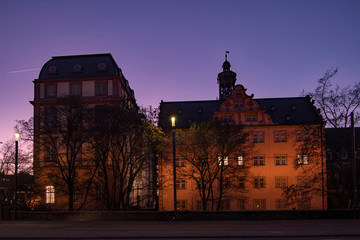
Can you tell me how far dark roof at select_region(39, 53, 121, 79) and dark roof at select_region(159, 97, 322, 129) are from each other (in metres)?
11.5

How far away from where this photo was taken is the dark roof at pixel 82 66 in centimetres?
4612

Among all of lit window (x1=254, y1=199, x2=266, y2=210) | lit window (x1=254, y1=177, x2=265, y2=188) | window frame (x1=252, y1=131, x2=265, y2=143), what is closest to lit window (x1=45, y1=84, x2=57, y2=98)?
window frame (x1=252, y1=131, x2=265, y2=143)

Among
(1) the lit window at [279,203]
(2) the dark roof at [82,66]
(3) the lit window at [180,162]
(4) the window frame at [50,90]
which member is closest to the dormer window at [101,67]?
(2) the dark roof at [82,66]

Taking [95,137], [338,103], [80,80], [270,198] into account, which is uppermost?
[80,80]

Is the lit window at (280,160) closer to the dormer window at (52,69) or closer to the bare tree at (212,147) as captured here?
the bare tree at (212,147)

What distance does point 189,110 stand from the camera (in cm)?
5775

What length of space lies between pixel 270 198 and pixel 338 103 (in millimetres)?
23198

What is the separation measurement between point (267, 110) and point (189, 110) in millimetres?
12495

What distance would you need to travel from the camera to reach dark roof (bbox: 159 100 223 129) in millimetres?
55800

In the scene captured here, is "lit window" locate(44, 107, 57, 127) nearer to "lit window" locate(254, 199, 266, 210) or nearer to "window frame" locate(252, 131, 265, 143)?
"window frame" locate(252, 131, 265, 143)

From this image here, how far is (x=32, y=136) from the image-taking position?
35.6 metres

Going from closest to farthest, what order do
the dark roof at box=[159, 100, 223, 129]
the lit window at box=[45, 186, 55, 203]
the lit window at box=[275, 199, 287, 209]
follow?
the lit window at box=[45, 186, 55, 203]
the lit window at box=[275, 199, 287, 209]
the dark roof at box=[159, 100, 223, 129]

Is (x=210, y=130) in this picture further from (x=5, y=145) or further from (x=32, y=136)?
(x=5, y=145)

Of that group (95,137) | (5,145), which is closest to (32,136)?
(95,137)
